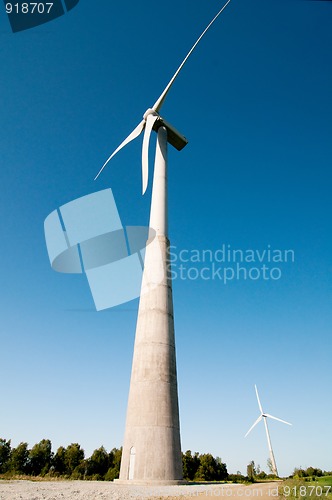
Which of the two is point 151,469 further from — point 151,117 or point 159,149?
point 151,117

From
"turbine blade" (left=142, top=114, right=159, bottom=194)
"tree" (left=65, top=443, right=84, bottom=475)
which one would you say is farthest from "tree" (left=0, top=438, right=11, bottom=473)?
"turbine blade" (left=142, top=114, right=159, bottom=194)

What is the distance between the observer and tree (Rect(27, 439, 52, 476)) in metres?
77.3

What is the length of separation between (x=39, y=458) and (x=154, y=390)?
2961 inches

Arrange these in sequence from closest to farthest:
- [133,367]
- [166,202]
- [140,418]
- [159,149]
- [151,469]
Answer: [151,469] < [140,418] < [133,367] < [166,202] < [159,149]

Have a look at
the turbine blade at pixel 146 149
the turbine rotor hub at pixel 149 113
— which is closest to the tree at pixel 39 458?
the turbine blade at pixel 146 149

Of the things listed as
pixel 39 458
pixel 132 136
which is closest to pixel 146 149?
pixel 132 136

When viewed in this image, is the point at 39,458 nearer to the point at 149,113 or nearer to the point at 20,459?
the point at 20,459

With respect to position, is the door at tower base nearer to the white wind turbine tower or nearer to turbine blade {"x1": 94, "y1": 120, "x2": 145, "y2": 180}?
the white wind turbine tower

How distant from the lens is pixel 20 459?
77.2m

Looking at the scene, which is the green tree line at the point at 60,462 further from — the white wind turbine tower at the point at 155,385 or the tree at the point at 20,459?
the white wind turbine tower at the point at 155,385

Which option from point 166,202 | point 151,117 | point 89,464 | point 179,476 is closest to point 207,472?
point 89,464

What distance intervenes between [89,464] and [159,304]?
72.1 m

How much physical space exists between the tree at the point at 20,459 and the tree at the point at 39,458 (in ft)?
3.30

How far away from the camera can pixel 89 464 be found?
7719 centimetres
